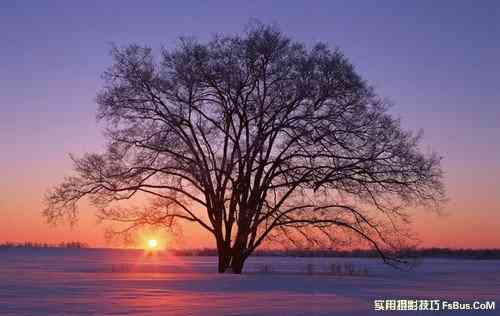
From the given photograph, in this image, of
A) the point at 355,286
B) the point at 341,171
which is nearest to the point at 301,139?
the point at 341,171

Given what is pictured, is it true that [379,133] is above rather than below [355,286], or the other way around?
above

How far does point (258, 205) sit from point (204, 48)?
673cm

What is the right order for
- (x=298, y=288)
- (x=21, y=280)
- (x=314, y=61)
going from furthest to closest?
1. (x=314, y=61)
2. (x=21, y=280)
3. (x=298, y=288)

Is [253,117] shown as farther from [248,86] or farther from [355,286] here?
[355,286]

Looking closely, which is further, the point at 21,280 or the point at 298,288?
the point at 21,280

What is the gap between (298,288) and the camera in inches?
931

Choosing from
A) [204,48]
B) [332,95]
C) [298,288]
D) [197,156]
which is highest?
[204,48]

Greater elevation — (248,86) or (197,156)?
(248,86)

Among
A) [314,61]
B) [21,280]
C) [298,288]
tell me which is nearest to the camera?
[298,288]

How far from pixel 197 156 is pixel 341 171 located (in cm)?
586

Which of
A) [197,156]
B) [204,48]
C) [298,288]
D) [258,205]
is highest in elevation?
[204,48]

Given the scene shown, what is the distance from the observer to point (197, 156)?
105ft

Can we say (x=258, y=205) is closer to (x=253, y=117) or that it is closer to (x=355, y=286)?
(x=253, y=117)

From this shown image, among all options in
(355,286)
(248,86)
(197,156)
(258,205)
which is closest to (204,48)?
(248,86)
